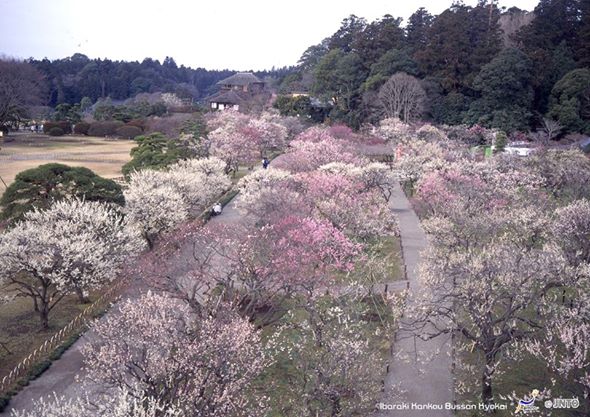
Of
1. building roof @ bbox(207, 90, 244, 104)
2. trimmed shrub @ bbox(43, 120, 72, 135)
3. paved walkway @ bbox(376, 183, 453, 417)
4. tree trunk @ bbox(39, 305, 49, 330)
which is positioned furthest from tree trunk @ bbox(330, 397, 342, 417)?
trimmed shrub @ bbox(43, 120, 72, 135)

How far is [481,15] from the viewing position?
180 feet

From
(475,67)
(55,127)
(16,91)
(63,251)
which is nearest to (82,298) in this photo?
(63,251)

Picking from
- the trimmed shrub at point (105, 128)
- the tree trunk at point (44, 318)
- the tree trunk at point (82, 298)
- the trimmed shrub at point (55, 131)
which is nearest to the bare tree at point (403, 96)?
the tree trunk at point (82, 298)

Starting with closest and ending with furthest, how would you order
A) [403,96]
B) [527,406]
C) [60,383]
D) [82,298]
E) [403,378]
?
[527,406]
[60,383]
[403,378]
[82,298]
[403,96]

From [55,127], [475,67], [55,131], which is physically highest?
[475,67]

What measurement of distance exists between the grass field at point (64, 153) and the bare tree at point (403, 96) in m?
25.6

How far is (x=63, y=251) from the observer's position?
49.7 feet

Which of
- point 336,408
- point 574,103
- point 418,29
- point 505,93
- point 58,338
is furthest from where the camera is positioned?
point 418,29

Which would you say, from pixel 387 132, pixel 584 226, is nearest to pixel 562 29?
pixel 387 132

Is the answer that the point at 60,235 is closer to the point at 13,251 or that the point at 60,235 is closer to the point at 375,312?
the point at 13,251

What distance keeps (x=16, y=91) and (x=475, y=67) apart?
56177 millimetres

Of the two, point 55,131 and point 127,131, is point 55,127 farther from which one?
point 127,131

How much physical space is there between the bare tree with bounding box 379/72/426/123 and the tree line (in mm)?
1263

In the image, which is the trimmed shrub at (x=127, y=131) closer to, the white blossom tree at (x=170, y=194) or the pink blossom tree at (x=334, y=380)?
the white blossom tree at (x=170, y=194)
